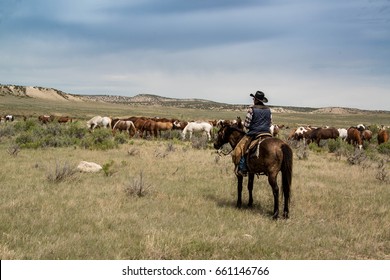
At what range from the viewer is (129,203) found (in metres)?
7.92

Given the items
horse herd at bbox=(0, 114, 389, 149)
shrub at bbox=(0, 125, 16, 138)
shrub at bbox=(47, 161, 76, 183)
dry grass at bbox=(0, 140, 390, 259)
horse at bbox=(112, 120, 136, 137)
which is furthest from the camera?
horse at bbox=(112, 120, 136, 137)

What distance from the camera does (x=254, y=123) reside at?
307 inches

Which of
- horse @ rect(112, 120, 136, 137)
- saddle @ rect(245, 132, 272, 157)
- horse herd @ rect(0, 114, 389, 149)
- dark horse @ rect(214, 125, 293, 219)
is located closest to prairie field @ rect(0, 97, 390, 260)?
dark horse @ rect(214, 125, 293, 219)

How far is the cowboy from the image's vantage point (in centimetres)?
775

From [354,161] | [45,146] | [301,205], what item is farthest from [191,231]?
[45,146]

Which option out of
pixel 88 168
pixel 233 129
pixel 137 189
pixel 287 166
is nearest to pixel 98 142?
pixel 88 168

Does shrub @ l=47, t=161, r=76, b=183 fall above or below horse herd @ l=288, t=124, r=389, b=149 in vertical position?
below

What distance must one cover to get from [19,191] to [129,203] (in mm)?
2612

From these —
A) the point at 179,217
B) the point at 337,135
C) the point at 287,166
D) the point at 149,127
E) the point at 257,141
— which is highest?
the point at 257,141

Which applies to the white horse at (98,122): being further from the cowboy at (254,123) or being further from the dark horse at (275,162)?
the dark horse at (275,162)

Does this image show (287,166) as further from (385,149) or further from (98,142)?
(385,149)

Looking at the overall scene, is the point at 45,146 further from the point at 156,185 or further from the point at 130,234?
the point at 130,234

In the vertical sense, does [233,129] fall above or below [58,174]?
above

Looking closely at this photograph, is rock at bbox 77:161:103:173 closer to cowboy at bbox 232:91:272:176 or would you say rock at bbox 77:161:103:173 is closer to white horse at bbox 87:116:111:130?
cowboy at bbox 232:91:272:176
